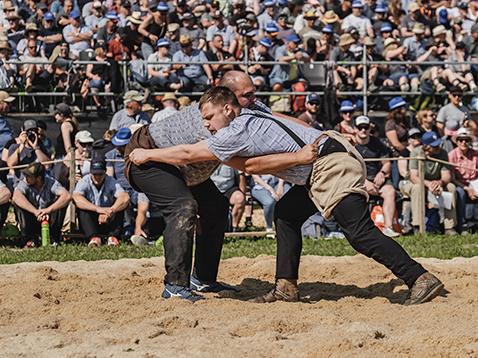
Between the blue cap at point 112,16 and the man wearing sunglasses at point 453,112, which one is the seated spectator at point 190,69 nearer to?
the blue cap at point 112,16

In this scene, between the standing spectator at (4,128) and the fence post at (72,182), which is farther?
the standing spectator at (4,128)

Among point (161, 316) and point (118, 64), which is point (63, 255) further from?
point (118, 64)

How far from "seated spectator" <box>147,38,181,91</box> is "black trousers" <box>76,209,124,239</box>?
427cm

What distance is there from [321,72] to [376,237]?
999 centimetres

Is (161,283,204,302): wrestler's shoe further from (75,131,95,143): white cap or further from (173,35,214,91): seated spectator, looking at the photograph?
(173,35,214,91): seated spectator

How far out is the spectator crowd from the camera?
1385 cm

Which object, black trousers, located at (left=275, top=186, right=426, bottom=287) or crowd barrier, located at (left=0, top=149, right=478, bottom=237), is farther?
crowd barrier, located at (left=0, top=149, right=478, bottom=237)

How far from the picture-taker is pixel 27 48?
17766mm

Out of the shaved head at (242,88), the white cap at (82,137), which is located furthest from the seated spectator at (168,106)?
the shaved head at (242,88)

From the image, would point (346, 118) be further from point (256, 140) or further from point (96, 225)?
point (256, 140)

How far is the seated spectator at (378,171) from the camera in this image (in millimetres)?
14289

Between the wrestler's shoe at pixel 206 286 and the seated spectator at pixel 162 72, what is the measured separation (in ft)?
27.6

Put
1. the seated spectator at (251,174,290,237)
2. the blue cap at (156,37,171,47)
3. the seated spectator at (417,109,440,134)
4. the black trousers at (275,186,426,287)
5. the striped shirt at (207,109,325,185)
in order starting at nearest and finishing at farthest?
1. the striped shirt at (207,109,325,185)
2. the black trousers at (275,186,426,287)
3. the seated spectator at (251,174,290,237)
4. the seated spectator at (417,109,440,134)
5. the blue cap at (156,37,171,47)

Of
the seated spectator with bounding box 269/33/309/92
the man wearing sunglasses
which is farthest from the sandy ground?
the seated spectator with bounding box 269/33/309/92
